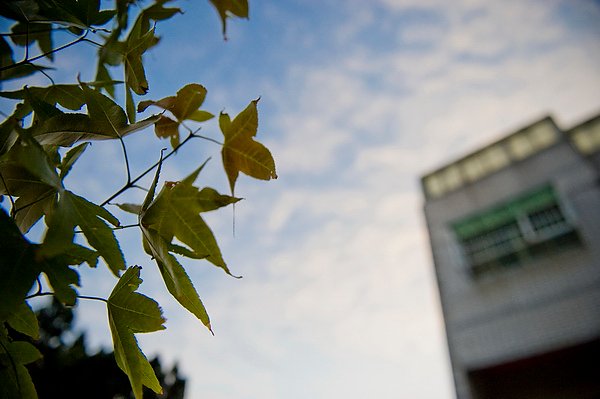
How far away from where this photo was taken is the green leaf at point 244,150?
503 mm

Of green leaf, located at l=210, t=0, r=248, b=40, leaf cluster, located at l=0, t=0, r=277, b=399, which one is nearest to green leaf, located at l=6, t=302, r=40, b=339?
leaf cluster, located at l=0, t=0, r=277, b=399

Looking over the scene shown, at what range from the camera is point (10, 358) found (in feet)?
1.60

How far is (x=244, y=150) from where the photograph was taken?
1.70 ft

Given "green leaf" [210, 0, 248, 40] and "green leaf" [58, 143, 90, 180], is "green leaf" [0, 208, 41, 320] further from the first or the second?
"green leaf" [210, 0, 248, 40]

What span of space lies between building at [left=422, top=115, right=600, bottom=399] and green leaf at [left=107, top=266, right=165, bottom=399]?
5.62 m

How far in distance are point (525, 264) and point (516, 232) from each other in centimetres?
54

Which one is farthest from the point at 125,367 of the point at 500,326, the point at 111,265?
the point at 500,326

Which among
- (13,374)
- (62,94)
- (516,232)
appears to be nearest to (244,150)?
(62,94)

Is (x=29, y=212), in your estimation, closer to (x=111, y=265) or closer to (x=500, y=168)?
(x=111, y=265)

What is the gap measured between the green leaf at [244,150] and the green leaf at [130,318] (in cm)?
20

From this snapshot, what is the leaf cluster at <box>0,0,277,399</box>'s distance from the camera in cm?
42

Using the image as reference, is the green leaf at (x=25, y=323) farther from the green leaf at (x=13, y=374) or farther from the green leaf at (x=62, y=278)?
the green leaf at (x=62, y=278)

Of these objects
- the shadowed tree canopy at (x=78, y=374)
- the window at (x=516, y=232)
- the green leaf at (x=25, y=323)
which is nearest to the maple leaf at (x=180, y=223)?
the green leaf at (x=25, y=323)

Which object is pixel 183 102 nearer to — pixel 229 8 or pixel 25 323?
pixel 229 8
